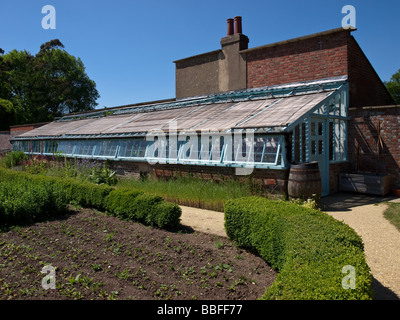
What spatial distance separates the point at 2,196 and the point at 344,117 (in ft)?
32.9

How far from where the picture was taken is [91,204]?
8.18 metres

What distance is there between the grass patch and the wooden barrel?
1564 mm

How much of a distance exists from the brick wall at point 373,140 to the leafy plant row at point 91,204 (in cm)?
735

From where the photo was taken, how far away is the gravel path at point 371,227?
13.6 ft

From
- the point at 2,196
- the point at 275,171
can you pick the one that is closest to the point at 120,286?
the point at 2,196

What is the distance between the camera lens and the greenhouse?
28.6 ft

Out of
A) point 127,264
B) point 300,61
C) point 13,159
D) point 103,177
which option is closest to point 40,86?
point 13,159

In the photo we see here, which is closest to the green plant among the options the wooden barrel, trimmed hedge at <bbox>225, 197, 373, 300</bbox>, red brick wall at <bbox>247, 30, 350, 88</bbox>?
trimmed hedge at <bbox>225, 197, 373, 300</bbox>

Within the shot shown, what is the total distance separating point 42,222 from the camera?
22.0 feet

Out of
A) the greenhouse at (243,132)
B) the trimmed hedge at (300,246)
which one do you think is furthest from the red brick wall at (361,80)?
the trimmed hedge at (300,246)

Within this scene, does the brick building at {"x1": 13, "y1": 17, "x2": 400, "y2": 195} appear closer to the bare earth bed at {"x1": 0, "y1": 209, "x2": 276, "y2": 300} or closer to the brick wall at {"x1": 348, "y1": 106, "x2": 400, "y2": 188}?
the brick wall at {"x1": 348, "y1": 106, "x2": 400, "y2": 188}

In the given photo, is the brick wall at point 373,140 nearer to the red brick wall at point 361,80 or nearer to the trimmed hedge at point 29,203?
the red brick wall at point 361,80

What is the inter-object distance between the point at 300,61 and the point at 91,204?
962 centimetres
